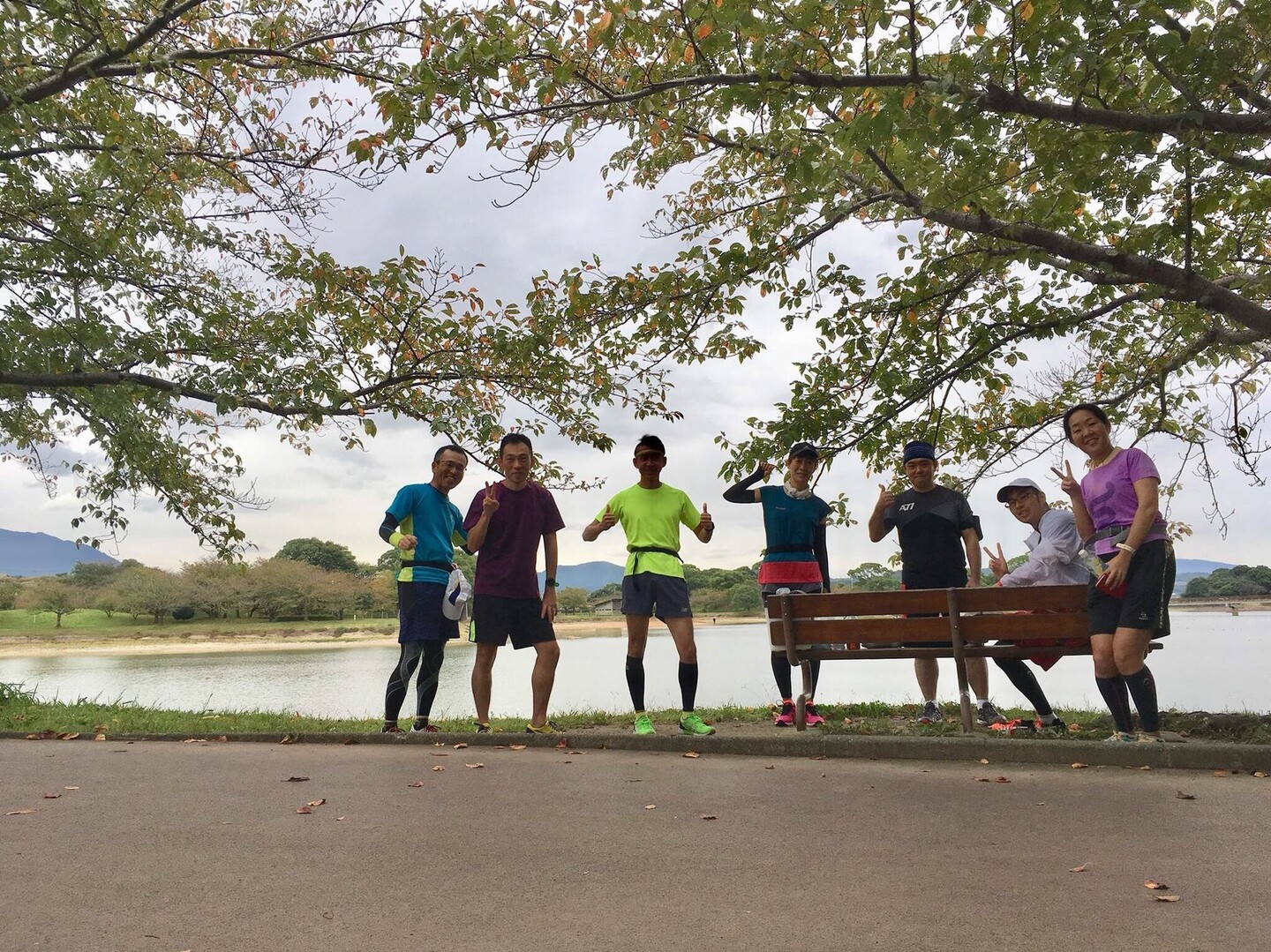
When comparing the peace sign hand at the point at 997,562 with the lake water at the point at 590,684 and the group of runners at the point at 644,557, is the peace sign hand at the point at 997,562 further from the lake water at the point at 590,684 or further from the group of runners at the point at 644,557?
the lake water at the point at 590,684

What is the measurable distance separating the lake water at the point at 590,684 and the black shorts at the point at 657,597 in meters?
4.00

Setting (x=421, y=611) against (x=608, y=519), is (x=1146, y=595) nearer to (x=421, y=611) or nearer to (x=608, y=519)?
(x=608, y=519)

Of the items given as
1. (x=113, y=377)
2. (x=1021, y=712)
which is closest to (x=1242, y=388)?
(x=1021, y=712)

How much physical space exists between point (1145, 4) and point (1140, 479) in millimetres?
2617

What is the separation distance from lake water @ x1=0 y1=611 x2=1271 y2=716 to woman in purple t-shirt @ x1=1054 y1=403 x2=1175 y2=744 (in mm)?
5034

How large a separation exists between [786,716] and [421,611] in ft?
9.33

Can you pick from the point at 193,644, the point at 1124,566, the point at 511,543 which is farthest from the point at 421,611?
the point at 193,644

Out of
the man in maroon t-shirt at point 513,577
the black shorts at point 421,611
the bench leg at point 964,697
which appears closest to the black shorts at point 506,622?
the man in maroon t-shirt at point 513,577

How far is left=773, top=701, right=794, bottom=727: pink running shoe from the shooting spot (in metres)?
6.54

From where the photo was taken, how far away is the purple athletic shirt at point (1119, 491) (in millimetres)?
5188

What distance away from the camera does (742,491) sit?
279 inches

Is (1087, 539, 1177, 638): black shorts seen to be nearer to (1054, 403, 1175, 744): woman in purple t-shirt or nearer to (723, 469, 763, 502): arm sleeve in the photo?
(1054, 403, 1175, 744): woman in purple t-shirt

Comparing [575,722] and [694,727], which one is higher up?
[694,727]

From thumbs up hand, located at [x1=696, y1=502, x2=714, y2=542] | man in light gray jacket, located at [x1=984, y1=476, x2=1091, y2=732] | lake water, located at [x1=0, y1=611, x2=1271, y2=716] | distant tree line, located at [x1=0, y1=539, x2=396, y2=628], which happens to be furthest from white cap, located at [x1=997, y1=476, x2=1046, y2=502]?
distant tree line, located at [x1=0, y1=539, x2=396, y2=628]
